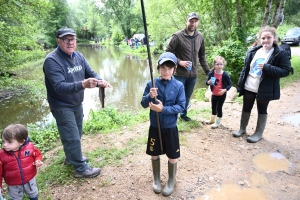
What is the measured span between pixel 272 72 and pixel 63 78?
299 centimetres

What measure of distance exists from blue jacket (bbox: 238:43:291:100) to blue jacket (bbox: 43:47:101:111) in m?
2.73

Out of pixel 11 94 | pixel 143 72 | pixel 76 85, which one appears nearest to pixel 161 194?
pixel 76 85

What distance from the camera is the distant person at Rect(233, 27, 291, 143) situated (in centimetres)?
315

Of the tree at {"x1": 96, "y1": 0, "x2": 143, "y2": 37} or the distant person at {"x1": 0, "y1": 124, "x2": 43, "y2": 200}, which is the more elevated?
the tree at {"x1": 96, "y1": 0, "x2": 143, "y2": 37}

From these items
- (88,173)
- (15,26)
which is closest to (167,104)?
(88,173)

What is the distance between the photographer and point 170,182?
2.65 metres

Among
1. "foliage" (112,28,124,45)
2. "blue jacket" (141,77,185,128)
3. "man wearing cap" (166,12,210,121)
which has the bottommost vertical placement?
"blue jacket" (141,77,185,128)

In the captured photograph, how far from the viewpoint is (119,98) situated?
965 centimetres

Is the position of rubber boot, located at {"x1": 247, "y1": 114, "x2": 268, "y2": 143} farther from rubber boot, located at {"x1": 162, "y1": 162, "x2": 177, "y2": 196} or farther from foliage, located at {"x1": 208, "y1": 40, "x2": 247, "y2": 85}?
foliage, located at {"x1": 208, "y1": 40, "x2": 247, "y2": 85}

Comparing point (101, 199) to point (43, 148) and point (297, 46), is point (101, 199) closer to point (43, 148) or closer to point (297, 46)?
point (43, 148)

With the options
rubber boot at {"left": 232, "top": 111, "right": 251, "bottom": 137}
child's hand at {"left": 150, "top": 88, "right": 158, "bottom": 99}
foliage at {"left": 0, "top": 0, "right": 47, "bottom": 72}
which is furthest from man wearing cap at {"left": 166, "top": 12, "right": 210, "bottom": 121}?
foliage at {"left": 0, "top": 0, "right": 47, "bottom": 72}

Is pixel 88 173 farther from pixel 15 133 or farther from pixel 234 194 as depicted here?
pixel 234 194

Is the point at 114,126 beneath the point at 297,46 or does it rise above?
beneath

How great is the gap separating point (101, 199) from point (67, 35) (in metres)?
2.09
